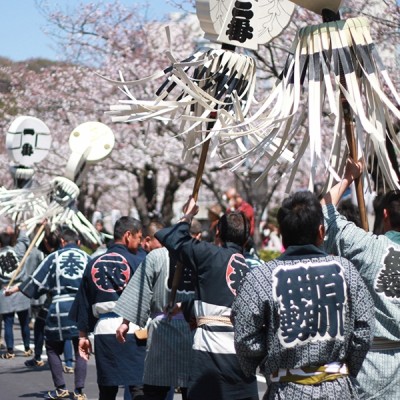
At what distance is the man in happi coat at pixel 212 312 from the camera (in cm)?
562

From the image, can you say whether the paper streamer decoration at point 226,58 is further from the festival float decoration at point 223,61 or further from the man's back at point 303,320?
the man's back at point 303,320

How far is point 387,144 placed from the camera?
4.87 m

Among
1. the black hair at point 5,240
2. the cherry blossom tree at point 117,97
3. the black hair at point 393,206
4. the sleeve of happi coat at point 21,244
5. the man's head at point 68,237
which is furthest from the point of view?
the cherry blossom tree at point 117,97

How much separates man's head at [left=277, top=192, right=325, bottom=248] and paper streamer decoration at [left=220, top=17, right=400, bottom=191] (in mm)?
501

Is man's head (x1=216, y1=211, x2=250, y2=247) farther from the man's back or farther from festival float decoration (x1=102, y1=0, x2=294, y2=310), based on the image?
the man's back

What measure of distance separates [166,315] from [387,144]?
2192 millimetres

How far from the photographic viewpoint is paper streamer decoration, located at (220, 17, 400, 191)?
15.4 ft

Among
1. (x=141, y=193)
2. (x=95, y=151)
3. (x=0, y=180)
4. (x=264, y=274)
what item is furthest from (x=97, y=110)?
(x=264, y=274)

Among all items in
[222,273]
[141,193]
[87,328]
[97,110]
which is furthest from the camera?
[141,193]

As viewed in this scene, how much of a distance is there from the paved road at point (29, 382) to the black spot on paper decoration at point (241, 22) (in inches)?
179

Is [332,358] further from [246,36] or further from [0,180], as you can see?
[0,180]

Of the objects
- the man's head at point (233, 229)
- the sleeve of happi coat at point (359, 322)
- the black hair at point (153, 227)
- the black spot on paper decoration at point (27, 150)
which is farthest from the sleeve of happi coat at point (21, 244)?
the sleeve of happi coat at point (359, 322)

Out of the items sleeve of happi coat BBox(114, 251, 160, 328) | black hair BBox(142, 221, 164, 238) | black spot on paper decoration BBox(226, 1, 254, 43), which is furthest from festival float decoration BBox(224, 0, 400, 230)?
black hair BBox(142, 221, 164, 238)

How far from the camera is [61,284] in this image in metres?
9.80
